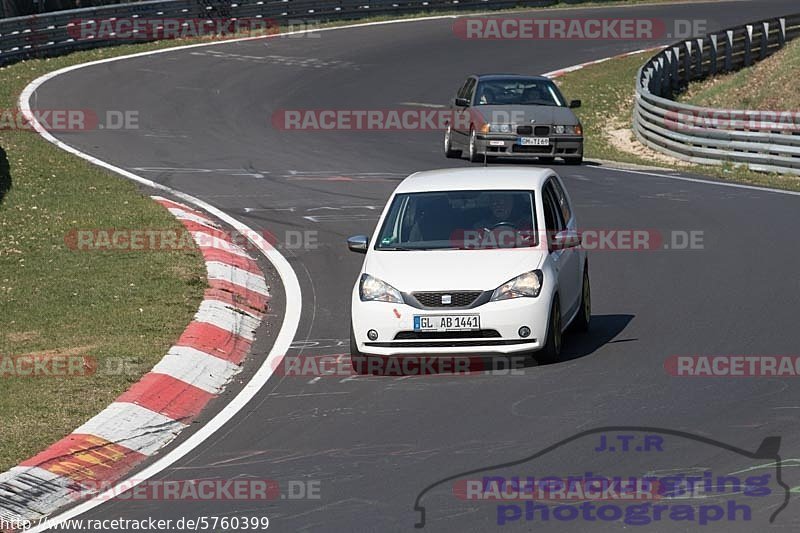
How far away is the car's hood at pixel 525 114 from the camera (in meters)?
25.8

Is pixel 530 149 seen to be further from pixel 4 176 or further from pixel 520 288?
pixel 520 288

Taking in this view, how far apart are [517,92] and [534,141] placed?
1.60m

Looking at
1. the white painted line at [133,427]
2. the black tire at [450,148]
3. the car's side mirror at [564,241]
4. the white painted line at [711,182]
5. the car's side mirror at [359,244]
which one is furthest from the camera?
Result: the black tire at [450,148]

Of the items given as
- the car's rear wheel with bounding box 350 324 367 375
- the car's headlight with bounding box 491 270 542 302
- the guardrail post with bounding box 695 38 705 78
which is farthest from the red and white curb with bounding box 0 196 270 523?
the guardrail post with bounding box 695 38 705 78

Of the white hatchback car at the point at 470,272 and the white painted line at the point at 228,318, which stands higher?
the white hatchback car at the point at 470,272

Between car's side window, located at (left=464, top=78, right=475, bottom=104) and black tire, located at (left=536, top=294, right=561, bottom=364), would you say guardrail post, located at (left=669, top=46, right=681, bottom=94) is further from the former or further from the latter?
black tire, located at (left=536, top=294, right=561, bottom=364)

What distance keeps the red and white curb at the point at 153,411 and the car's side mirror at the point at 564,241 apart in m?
2.78

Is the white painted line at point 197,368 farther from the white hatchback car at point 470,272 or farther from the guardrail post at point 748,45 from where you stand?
the guardrail post at point 748,45

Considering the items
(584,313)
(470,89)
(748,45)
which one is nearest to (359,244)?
(584,313)

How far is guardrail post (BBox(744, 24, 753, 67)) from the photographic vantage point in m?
43.1

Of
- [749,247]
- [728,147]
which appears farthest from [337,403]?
[728,147]

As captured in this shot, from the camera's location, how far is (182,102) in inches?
1334

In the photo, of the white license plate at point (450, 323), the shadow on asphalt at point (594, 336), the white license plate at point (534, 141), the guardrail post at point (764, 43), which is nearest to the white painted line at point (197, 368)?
the white license plate at point (450, 323)

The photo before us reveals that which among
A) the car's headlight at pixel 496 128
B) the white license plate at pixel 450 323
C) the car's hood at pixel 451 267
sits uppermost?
the car's hood at pixel 451 267
